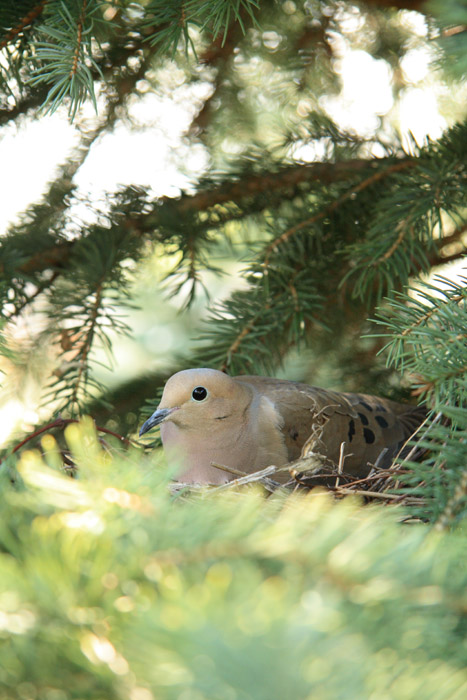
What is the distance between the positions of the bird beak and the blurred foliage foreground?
1362 millimetres

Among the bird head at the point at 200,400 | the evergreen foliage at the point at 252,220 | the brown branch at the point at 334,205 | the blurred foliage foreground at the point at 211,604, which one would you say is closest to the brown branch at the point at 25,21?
the evergreen foliage at the point at 252,220

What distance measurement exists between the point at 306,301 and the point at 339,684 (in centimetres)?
182

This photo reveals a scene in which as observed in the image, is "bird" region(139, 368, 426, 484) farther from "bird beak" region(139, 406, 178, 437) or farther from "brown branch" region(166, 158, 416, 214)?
"brown branch" region(166, 158, 416, 214)

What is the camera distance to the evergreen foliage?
2.11 metres

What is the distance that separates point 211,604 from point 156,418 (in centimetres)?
162

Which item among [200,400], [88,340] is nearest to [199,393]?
[200,400]

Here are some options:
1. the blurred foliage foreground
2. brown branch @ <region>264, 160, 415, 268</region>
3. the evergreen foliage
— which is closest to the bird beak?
the evergreen foliage

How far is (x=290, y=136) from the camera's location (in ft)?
8.14

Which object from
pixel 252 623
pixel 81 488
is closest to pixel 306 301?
pixel 81 488

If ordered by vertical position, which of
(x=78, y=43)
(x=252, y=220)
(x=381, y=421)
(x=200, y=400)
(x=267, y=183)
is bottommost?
→ (x=381, y=421)

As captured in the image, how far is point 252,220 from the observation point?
2.46m

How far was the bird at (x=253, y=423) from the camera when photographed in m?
2.24

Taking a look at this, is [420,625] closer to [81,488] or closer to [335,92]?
[81,488]

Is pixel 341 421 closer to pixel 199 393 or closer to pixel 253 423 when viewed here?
pixel 253 423
